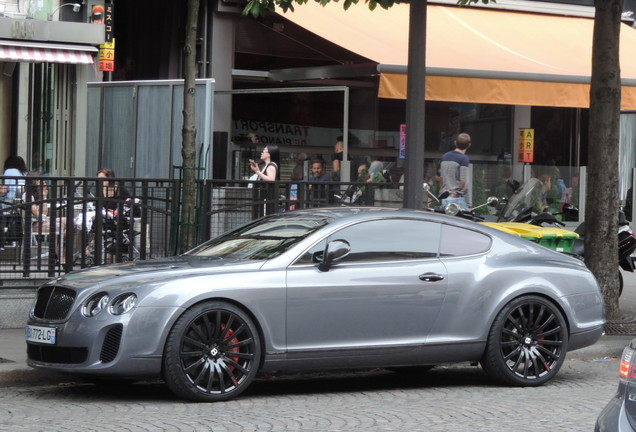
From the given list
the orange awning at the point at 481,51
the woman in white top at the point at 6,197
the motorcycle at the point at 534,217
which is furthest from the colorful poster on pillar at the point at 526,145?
the woman in white top at the point at 6,197

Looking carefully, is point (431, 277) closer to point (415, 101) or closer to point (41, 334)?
point (41, 334)

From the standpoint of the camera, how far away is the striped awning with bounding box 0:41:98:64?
1473cm

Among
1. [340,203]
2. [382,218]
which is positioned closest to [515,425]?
[382,218]

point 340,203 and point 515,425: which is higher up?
point 340,203

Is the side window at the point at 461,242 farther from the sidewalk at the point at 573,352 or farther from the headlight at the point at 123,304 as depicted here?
the headlight at the point at 123,304

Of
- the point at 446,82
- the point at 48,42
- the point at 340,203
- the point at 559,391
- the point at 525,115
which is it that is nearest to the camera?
the point at 559,391

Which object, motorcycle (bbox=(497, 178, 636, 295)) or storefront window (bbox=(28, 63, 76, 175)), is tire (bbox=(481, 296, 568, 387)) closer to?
motorcycle (bbox=(497, 178, 636, 295))

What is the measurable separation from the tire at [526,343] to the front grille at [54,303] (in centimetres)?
322

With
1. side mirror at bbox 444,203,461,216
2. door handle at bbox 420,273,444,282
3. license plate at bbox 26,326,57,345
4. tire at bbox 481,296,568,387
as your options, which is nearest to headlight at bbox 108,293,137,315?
license plate at bbox 26,326,57,345

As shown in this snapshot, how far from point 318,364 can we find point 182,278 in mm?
1223

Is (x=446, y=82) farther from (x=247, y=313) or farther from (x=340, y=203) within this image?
(x=247, y=313)

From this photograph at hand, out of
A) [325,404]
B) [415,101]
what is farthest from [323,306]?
[415,101]

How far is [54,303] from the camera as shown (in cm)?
873

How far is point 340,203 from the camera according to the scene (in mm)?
13914
